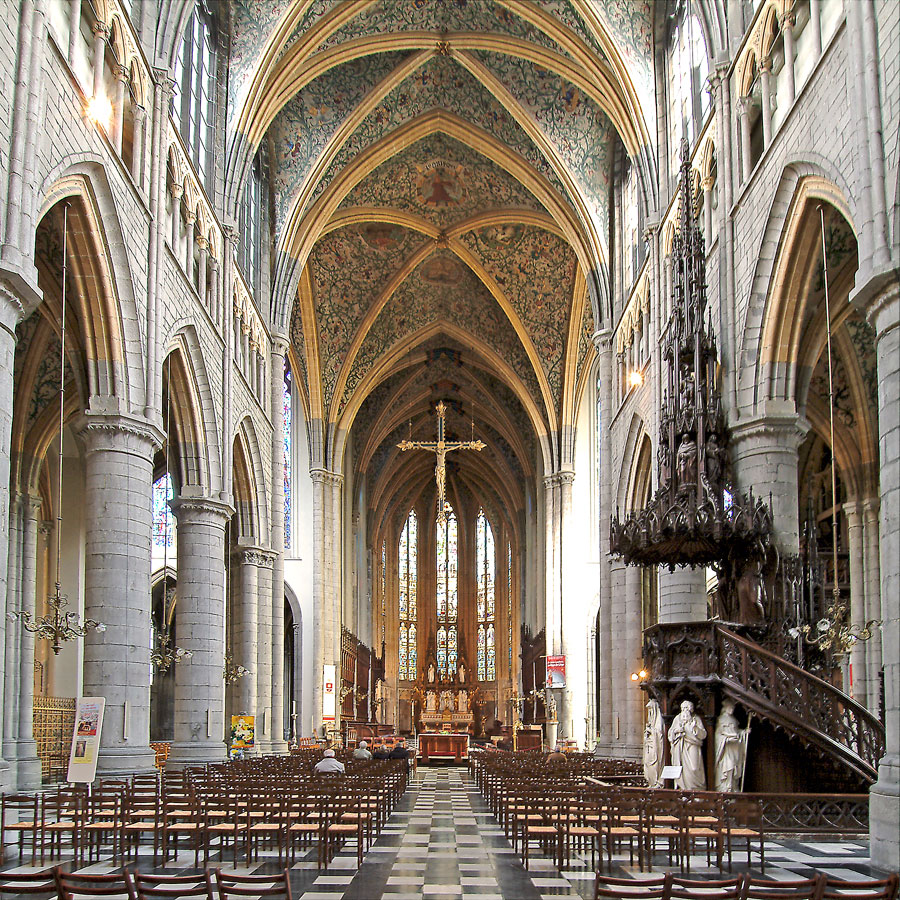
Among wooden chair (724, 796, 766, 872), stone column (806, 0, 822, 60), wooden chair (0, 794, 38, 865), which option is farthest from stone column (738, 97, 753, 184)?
wooden chair (0, 794, 38, 865)

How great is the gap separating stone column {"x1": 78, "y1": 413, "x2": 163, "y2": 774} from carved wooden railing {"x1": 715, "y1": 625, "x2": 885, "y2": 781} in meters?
8.57

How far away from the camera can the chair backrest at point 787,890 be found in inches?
258

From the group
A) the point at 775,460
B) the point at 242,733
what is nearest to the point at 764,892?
the point at 775,460

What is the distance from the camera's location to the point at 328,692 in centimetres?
4000

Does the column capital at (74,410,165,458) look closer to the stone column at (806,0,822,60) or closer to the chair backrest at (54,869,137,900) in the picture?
the chair backrest at (54,869,137,900)

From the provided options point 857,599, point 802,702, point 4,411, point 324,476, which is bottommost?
point 802,702

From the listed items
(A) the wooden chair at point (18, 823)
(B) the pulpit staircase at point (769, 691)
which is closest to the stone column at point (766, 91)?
(B) the pulpit staircase at point (769, 691)

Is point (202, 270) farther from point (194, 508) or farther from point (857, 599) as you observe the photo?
point (857, 599)

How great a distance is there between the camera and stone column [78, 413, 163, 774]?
653 inches

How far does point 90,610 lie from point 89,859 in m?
5.46

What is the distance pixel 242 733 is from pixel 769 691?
14907 mm

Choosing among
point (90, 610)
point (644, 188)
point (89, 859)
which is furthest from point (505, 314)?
point (89, 859)

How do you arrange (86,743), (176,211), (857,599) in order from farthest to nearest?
(857,599) < (176,211) < (86,743)

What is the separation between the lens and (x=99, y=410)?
672 inches
